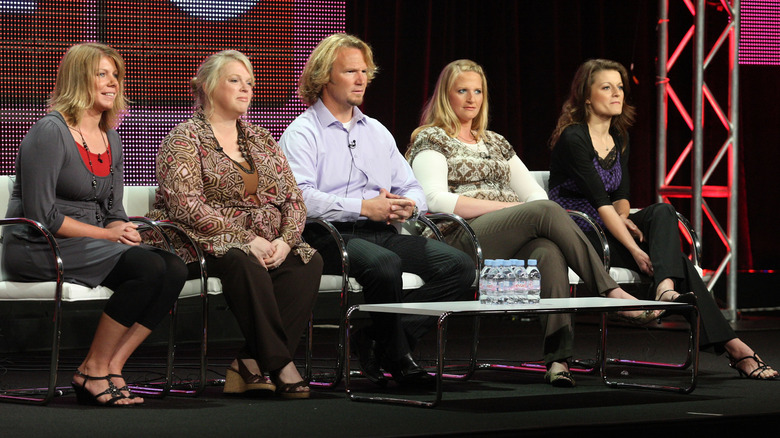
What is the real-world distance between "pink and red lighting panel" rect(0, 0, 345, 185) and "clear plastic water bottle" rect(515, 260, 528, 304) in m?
2.13

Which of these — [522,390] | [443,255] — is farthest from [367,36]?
[522,390]

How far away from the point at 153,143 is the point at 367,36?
4.47 feet

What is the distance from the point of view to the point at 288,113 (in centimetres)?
548

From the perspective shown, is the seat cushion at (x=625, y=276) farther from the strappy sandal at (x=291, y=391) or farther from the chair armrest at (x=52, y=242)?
the chair armrest at (x=52, y=242)

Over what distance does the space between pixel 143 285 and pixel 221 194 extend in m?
0.50

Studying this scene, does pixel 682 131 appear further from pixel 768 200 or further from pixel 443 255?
pixel 443 255

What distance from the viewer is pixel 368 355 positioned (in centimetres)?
378

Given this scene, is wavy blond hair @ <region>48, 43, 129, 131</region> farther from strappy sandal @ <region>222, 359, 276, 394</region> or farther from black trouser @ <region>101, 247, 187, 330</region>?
strappy sandal @ <region>222, 359, 276, 394</region>

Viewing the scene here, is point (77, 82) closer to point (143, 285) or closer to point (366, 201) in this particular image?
point (143, 285)

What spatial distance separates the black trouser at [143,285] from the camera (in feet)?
10.5

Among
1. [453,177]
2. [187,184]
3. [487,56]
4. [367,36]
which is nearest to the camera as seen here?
[187,184]

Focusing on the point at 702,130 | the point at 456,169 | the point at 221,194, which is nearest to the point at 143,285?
the point at 221,194

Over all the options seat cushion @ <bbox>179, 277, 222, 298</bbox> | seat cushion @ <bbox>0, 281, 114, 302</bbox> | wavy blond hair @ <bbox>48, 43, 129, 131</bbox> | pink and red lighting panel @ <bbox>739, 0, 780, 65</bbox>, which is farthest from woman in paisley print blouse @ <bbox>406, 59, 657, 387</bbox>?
pink and red lighting panel @ <bbox>739, 0, 780, 65</bbox>

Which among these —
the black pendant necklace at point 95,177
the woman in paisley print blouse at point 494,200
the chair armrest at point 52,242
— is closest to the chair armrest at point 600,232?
the woman in paisley print blouse at point 494,200
